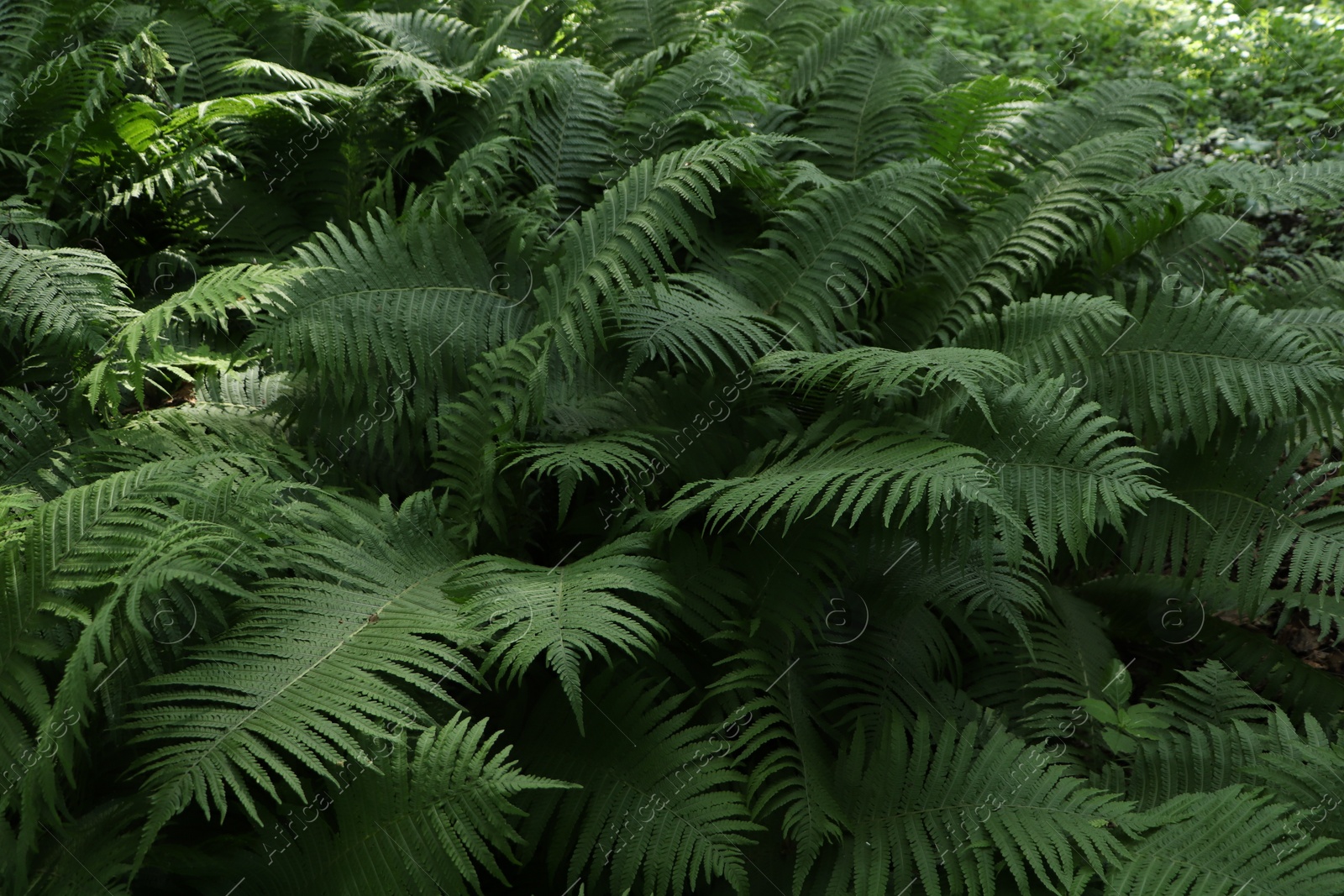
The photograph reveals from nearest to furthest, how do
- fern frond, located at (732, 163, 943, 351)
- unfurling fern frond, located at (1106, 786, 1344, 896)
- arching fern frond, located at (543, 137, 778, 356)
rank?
unfurling fern frond, located at (1106, 786, 1344, 896) → arching fern frond, located at (543, 137, 778, 356) → fern frond, located at (732, 163, 943, 351)

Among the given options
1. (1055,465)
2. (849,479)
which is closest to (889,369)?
(849,479)

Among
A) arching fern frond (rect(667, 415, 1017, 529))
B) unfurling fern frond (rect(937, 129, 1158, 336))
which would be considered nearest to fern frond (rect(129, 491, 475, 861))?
arching fern frond (rect(667, 415, 1017, 529))

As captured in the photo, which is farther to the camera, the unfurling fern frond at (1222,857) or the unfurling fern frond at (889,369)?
the unfurling fern frond at (889,369)

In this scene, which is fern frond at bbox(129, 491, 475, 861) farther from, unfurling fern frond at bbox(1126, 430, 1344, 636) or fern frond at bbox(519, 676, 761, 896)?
unfurling fern frond at bbox(1126, 430, 1344, 636)

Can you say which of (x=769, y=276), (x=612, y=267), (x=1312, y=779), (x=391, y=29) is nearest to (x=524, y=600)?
(x=612, y=267)

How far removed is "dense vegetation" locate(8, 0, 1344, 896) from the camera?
4.71ft

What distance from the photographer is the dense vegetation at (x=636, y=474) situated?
56.5 inches

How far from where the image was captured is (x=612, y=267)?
76.5 inches

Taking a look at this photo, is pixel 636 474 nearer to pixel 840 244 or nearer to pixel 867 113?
pixel 840 244

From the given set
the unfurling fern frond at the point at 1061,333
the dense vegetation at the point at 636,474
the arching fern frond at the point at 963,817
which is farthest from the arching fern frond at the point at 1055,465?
the arching fern frond at the point at 963,817

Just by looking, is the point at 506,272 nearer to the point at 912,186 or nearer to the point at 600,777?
the point at 912,186

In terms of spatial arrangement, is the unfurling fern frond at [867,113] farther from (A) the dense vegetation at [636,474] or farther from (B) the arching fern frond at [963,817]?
(B) the arching fern frond at [963,817]

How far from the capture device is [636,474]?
1997 mm

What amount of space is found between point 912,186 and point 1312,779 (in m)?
1.49
